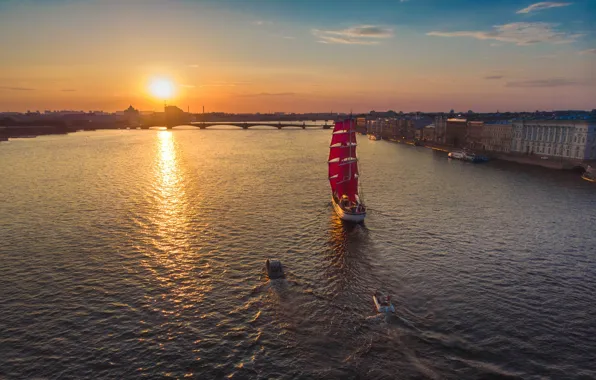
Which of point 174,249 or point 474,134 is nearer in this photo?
point 174,249

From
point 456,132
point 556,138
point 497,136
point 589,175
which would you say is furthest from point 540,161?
point 456,132

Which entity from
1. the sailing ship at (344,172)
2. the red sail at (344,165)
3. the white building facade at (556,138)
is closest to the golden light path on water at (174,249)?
the sailing ship at (344,172)

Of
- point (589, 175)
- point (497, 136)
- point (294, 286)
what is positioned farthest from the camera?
point (497, 136)

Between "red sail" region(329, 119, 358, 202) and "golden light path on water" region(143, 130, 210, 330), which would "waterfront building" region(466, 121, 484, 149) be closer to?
"red sail" region(329, 119, 358, 202)

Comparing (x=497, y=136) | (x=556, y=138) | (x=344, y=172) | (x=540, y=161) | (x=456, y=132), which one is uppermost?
(x=556, y=138)

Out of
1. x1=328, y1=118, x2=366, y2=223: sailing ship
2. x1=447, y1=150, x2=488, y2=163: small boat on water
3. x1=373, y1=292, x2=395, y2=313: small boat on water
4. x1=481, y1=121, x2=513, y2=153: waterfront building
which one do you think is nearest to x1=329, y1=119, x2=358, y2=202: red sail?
x1=328, y1=118, x2=366, y2=223: sailing ship

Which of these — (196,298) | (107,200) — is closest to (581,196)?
(196,298)

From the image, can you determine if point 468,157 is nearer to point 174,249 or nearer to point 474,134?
point 474,134
